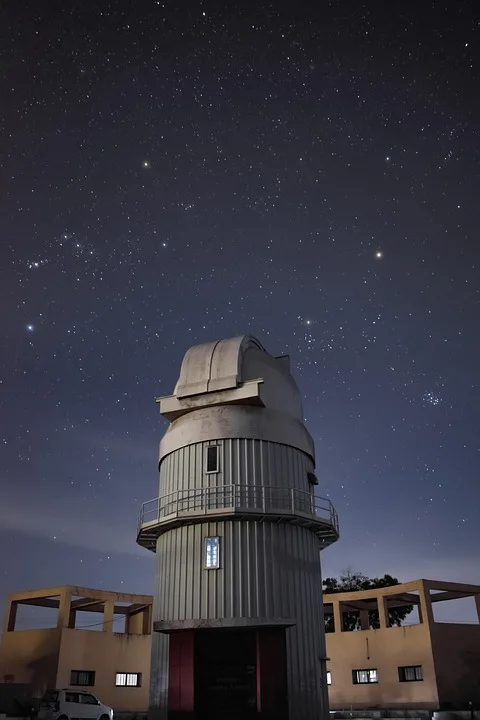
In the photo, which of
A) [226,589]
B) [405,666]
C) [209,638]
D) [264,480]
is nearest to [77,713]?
[209,638]

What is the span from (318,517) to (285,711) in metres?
6.35

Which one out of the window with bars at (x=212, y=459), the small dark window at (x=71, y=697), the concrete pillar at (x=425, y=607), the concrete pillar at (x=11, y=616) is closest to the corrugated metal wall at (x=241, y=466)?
the window with bars at (x=212, y=459)

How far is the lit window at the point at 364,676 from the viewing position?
3469cm

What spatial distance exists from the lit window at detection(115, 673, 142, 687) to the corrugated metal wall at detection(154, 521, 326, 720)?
541 inches

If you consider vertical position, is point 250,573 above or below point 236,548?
below

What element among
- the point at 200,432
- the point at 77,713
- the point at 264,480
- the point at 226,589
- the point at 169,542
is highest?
the point at 200,432

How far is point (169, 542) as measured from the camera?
2305cm

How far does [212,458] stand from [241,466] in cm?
115

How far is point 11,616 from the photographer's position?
118 ft

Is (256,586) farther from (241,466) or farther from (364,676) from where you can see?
(364,676)

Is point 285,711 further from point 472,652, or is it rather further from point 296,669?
point 472,652

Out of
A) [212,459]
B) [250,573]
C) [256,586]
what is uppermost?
[212,459]

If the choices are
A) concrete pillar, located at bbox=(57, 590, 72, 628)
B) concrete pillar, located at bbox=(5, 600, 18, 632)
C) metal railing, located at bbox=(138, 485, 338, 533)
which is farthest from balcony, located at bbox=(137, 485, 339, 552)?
concrete pillar, located at bbox=(5, 600, 18, 632)

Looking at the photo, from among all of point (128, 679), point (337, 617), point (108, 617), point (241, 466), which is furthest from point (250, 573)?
point (337, 617)
